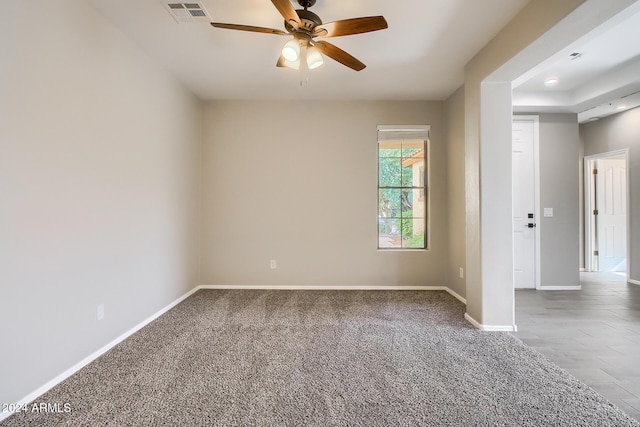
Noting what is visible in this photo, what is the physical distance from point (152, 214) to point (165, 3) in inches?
72.8

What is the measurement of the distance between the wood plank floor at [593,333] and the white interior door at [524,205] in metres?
0.28

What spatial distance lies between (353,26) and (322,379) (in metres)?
2.33

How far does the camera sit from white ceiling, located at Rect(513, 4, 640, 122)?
249 cm

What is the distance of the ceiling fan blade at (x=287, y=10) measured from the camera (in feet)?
5.47

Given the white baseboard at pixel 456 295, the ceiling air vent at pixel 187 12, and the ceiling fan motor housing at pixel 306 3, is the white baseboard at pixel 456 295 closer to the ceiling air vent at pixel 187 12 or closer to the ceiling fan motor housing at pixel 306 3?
the ceiling fan motor housing at pixel 306 3

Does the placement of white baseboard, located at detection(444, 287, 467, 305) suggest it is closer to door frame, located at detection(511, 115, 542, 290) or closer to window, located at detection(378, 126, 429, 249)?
window, located at detection(378, 126, 429, 249)

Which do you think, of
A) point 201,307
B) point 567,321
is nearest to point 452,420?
point 567,321

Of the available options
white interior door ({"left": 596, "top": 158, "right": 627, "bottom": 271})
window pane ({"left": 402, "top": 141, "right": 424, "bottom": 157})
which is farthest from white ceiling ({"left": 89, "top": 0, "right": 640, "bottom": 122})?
white interior door ({"left": 596, "top": 158, "right": 627, "bottom": 271})

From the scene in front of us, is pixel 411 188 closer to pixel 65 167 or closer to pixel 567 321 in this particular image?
pixel 567 321

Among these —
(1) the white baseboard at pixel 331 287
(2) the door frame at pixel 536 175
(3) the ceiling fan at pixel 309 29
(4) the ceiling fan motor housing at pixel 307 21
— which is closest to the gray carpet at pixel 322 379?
(1) the white baseboard at pixel 331 287

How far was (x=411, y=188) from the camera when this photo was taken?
166 inches

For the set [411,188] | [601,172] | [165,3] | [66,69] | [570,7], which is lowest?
[411,188]

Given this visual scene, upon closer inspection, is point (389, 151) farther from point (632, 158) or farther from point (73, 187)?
point (632, 158)

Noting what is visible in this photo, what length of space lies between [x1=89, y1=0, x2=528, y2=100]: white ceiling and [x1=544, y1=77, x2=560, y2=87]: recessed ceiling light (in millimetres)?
1086
